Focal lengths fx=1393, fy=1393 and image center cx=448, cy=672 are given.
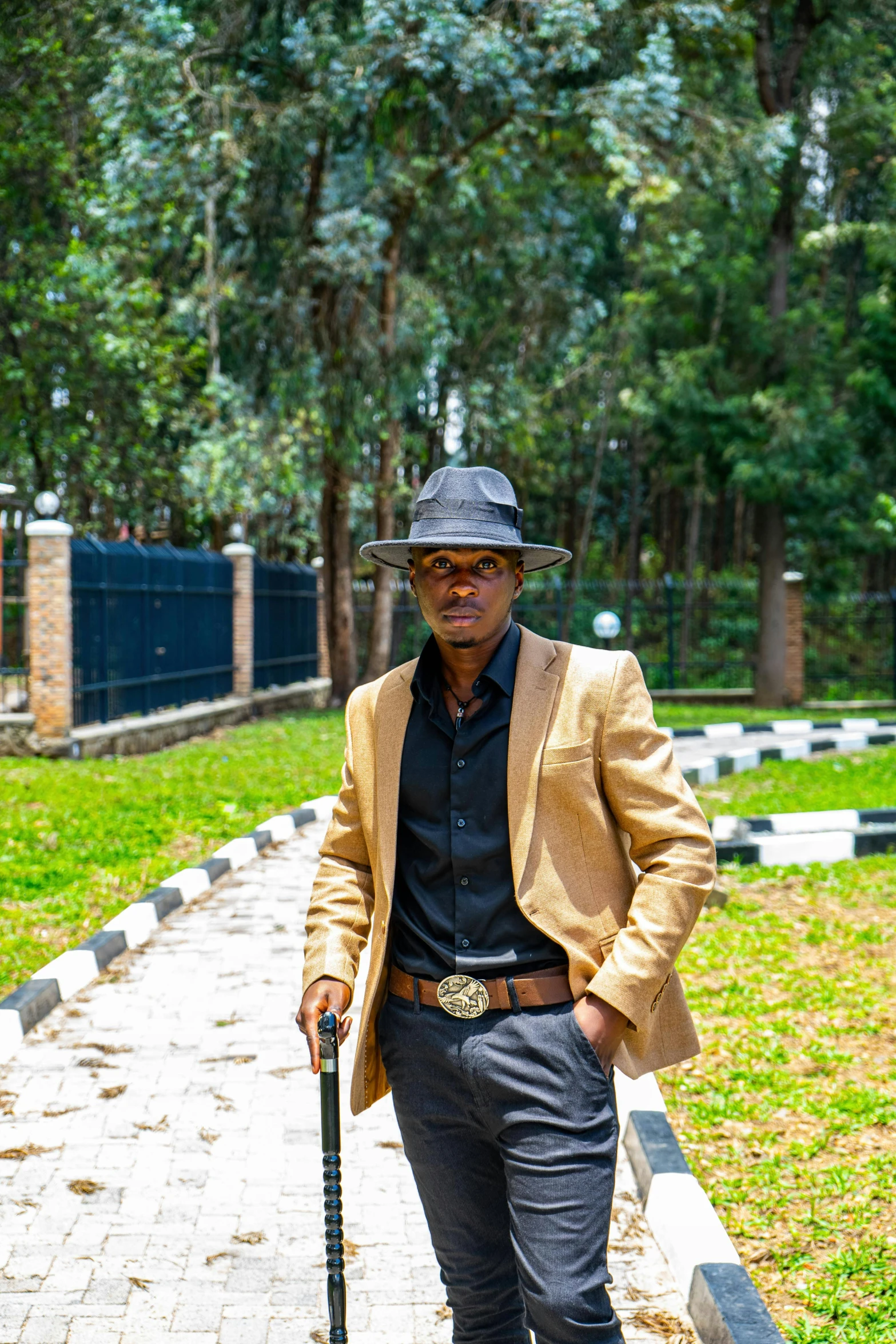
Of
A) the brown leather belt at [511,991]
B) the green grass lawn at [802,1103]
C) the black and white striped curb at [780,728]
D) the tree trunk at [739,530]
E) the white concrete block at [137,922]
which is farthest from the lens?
the tree trunk at [739,530]

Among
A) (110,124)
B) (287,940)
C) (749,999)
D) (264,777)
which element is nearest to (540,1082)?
(749,999)

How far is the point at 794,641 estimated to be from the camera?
25.3 meters

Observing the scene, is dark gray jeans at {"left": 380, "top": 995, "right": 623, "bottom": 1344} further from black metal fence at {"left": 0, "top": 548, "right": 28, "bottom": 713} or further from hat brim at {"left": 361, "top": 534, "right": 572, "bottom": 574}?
black metal fence at {"left": 0, "top": 548, "right": 28, "bottom": 713}

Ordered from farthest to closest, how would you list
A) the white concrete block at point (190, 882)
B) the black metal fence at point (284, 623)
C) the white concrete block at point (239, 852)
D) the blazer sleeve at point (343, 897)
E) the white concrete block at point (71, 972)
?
the black metal fence at point (284, 623) → the white concrete block at point (239, 852) → the white concrete block at point (190, 882) → the white concrete block at point (71, 972) → the blazer sleeve at point (343, 897)

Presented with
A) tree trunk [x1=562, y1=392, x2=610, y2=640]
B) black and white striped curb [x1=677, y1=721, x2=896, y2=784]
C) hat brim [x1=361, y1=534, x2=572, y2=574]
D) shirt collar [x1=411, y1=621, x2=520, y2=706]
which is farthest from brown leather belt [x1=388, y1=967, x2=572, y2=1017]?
tree trunk [x1=562, y1=392, x2=610, y2=640]

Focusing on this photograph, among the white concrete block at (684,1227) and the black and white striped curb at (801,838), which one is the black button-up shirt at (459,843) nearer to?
the white concrete block at (684,1227)

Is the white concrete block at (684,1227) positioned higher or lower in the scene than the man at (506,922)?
lower

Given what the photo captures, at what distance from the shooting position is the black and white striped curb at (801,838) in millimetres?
9531

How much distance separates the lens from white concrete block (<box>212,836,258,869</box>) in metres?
9.38

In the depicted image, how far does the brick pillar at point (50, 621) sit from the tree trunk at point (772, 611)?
13.9 m

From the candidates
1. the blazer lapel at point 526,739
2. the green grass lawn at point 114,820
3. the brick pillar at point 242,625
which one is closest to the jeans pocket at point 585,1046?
the blazer lapel at point 526,739

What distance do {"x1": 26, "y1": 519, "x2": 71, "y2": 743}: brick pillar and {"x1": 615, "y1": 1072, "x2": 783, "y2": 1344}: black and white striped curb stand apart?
427 inches

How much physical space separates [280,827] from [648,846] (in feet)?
27.2

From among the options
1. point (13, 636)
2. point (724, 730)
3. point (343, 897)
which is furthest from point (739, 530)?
point (343, 897)
